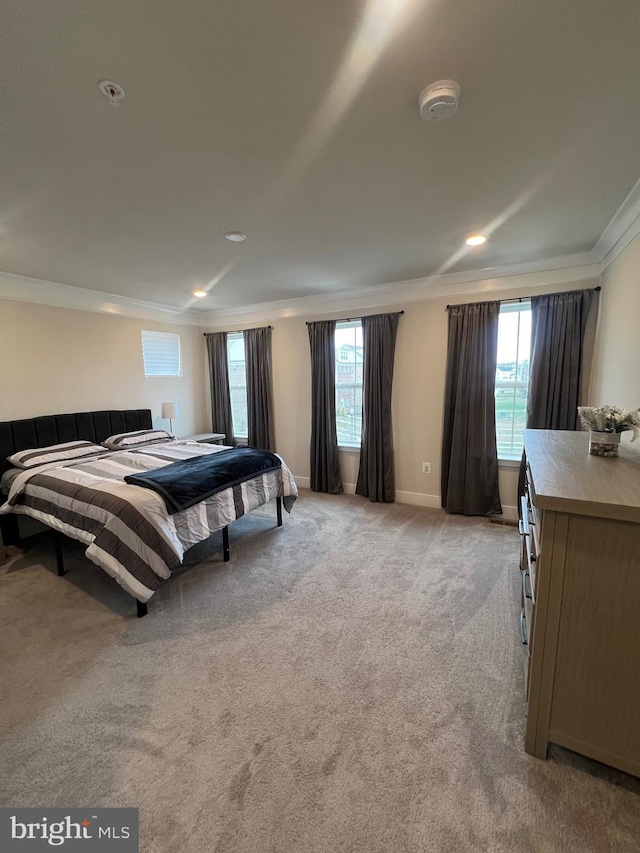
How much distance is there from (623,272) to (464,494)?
7.34ft

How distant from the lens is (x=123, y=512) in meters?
2.12

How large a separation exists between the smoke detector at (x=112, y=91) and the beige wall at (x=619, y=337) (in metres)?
2.74

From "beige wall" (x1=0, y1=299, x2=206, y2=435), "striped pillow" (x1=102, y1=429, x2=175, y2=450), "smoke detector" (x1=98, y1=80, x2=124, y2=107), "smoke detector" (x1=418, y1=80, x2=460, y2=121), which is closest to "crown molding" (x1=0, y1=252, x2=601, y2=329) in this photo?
"beige wall" (x1=0, y1=299, x2=206, y2=435)

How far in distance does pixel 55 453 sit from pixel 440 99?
378 cm

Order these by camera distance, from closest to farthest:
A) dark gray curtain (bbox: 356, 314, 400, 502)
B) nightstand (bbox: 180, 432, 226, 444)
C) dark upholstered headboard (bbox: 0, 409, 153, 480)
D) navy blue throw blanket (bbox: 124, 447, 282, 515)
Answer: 1. navy blue throw blanket (bbox: 124, 447, 282, 515)
2. dark upholstered headboard (bbox: 0, 409, 153, 480)
3. dark gray curtain (bbox: 356, 314, 400, 502)
4. nightstand (bbox: 180, 432, 226, 444)

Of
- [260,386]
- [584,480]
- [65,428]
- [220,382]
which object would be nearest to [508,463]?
[584,480]

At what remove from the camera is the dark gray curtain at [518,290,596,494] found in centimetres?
298

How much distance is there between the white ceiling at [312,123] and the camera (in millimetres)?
987

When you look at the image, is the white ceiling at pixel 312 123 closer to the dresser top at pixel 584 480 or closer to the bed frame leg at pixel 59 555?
the dresser top at pixel 584 480

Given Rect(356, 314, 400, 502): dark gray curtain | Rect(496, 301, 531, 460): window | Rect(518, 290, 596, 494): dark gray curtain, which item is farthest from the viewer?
Rect(356, 314, 400, 502): dark gray curtain

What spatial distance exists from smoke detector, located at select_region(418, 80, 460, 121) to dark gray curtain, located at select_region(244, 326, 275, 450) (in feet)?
11.7

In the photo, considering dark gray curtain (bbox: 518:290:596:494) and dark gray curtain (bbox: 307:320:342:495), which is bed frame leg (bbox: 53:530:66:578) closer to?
dark gray curtain (bbox: 307:320:342:495)

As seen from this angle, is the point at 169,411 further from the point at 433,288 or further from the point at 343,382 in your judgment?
the point at 433,288

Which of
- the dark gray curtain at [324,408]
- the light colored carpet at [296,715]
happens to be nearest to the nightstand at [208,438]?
the dark gray curtain at [324,408]
